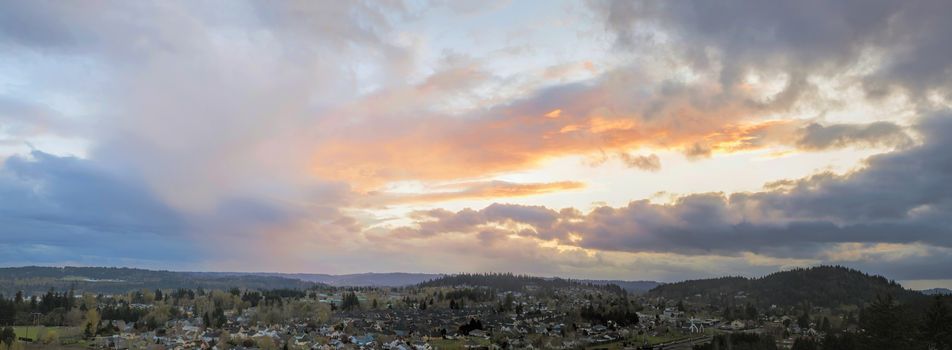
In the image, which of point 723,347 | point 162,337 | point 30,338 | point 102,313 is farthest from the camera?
point 102,313

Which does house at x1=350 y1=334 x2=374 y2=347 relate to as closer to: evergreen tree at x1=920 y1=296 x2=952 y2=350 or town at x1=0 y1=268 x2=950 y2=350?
town at x1=0 y1=268 x2=950 y2=350

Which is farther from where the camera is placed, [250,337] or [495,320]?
[495,320]

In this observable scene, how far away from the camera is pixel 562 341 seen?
449 feet

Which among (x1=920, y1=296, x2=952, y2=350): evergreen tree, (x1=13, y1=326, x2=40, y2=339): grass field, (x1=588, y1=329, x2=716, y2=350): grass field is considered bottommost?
(x1=588, y1=329, x2=716, y2=350): grass field

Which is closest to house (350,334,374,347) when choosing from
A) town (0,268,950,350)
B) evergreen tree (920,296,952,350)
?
town (0,268,950,350)

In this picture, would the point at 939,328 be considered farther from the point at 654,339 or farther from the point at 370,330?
the point at 370,330

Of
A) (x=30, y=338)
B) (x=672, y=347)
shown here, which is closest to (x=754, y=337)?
(x=672, y=347)

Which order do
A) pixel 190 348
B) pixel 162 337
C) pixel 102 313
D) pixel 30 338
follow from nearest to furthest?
pixel 190 348 < pixel 30 338 < pixel 162 337 < pixel 102 313

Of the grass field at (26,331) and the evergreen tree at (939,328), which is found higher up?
the evergreen tree at (939,328)

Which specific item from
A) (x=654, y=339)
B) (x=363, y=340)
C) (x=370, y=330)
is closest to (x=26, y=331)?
(x=363, y=340)

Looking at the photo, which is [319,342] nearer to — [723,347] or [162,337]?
[162,337]

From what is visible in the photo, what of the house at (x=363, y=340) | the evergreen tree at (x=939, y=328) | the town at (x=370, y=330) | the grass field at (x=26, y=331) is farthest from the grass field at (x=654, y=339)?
the grass field at (x=26, y=331)

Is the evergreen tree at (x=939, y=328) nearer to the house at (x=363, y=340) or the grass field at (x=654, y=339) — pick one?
the grass field at (x=654, y=339)

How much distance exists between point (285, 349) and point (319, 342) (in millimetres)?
13401
